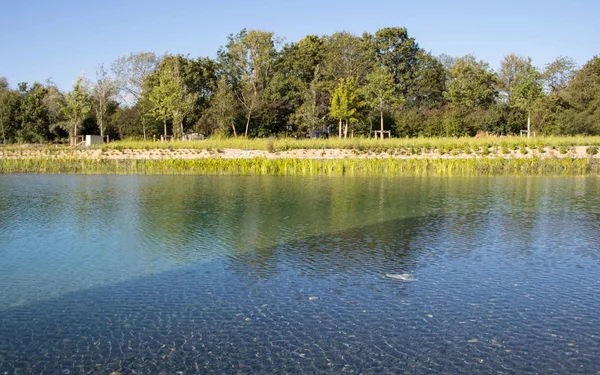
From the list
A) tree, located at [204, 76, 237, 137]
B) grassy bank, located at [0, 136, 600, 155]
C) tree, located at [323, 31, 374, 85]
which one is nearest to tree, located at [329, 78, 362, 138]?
tree, located at [323, 31, 374, 85]

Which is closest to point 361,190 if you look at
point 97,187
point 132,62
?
point 97,187

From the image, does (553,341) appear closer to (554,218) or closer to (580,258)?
(580,258)

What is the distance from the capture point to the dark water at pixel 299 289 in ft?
17.5

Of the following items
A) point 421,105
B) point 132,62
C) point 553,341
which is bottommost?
point 553,341

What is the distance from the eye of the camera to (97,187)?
20.9 metres

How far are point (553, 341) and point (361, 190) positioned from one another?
551 inches

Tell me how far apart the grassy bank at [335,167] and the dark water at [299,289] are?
11912 mm

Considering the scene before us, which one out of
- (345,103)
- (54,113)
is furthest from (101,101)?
(345,103)

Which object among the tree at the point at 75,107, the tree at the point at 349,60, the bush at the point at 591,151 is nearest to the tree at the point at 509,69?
the tree at the point at 349,60

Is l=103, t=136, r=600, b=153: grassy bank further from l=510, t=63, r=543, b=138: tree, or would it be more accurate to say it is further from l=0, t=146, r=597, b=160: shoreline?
l=510, t=63, r=543, b=138: tree

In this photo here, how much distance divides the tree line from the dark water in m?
31.7

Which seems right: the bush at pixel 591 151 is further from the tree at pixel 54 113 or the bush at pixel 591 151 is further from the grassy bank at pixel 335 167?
the tree at pixel 54 113

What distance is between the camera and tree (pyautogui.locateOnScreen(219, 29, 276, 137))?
51.4 metres

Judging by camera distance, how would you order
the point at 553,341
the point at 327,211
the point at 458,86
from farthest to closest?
the point at 458,86 → the point at 327,211 → the point at 553,341
